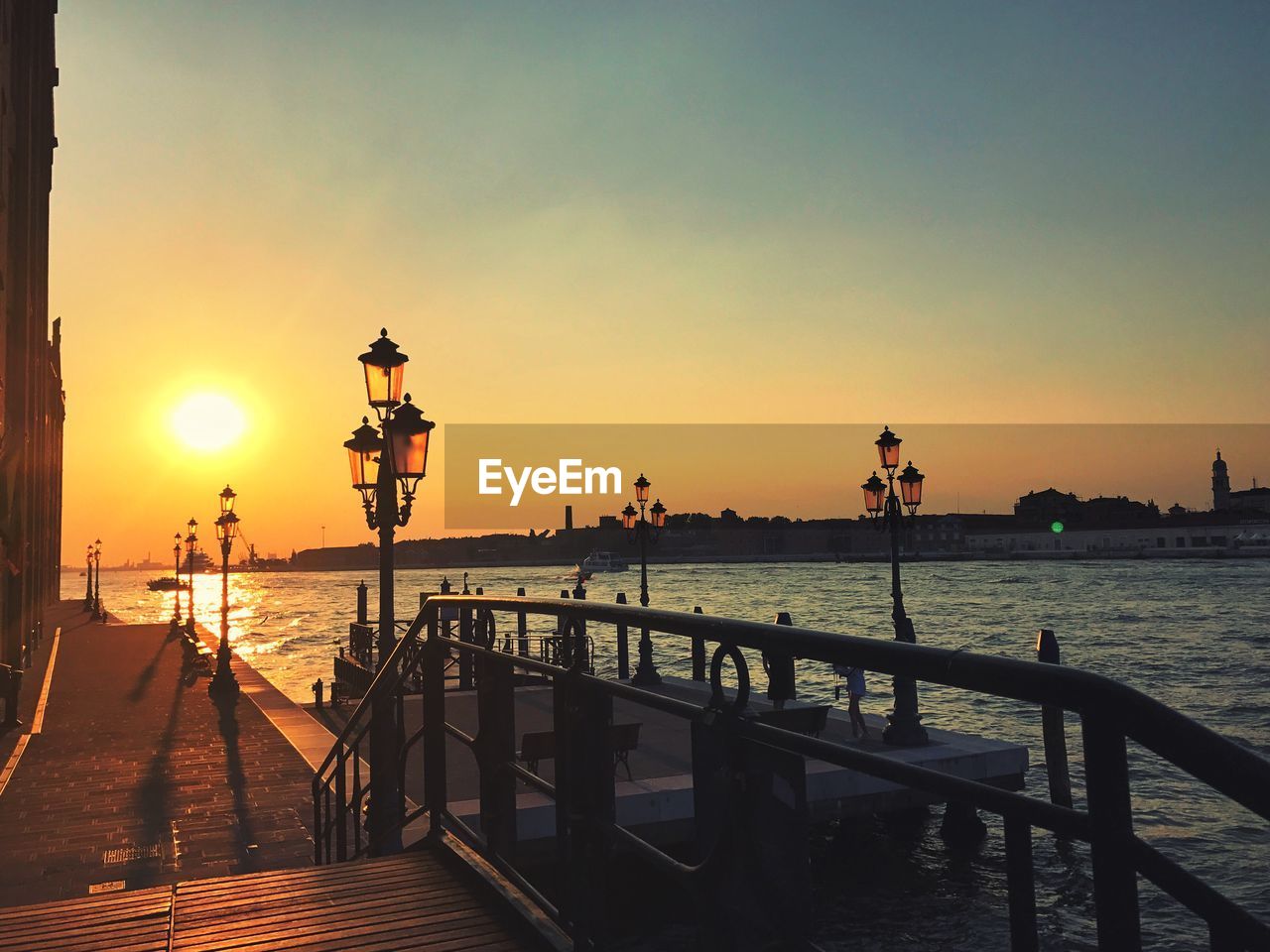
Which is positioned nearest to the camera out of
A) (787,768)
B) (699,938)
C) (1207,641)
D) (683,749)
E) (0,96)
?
(787,768)

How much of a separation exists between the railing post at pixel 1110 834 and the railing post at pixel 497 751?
3.06 meters

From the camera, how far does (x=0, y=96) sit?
69.8ft

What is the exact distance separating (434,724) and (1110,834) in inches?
168

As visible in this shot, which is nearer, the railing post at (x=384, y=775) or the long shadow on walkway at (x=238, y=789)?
the railing post at (x=384, y=775)

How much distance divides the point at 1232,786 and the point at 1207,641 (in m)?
57.7

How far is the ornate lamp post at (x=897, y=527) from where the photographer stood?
1528cm

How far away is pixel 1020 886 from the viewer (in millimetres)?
1725

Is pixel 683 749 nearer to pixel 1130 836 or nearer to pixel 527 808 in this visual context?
pixel 527 808

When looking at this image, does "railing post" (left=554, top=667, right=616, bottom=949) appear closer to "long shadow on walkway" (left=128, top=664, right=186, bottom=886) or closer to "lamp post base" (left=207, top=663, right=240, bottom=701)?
"long shadow on walkway" (left=128, top=664, right=186, bottom=886)

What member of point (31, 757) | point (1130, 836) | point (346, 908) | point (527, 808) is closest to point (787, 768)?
point (1130, 836)

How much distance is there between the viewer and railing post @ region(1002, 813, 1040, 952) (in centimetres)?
169

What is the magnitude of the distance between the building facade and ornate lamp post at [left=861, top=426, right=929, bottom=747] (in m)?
17.5

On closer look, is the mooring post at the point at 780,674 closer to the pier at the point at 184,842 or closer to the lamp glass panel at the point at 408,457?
the pier at the point at 184,842

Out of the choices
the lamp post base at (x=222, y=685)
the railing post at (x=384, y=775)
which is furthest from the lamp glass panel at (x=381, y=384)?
the lamp post base at (x=222, y=685)
